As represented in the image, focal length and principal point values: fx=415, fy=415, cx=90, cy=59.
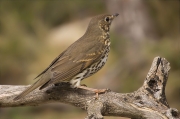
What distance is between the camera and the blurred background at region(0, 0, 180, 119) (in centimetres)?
693

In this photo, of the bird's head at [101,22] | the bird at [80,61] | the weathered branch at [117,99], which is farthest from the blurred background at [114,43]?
the weathered branch at [117,99]

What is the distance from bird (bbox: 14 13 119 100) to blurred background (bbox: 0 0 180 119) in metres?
1.77

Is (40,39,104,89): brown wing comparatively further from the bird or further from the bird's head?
Answer: the bird's head

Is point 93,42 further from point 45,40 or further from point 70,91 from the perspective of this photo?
point 45,40

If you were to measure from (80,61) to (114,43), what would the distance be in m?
2.80

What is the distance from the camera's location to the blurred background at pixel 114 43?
693 cm

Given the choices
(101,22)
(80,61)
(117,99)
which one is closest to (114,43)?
(101,22)

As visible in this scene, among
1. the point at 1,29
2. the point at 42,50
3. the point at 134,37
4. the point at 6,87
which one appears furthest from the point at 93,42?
the point at 42,50

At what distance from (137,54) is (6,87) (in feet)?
12.3

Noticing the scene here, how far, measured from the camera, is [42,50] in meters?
9.84

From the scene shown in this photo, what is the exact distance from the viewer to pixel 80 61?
14.5ft

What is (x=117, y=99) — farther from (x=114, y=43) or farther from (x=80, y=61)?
(x=114, y=43)

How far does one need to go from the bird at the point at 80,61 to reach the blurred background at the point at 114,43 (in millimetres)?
1768

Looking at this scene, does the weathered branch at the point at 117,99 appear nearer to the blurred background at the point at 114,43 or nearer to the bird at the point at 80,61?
the bird at the point at 80,61
